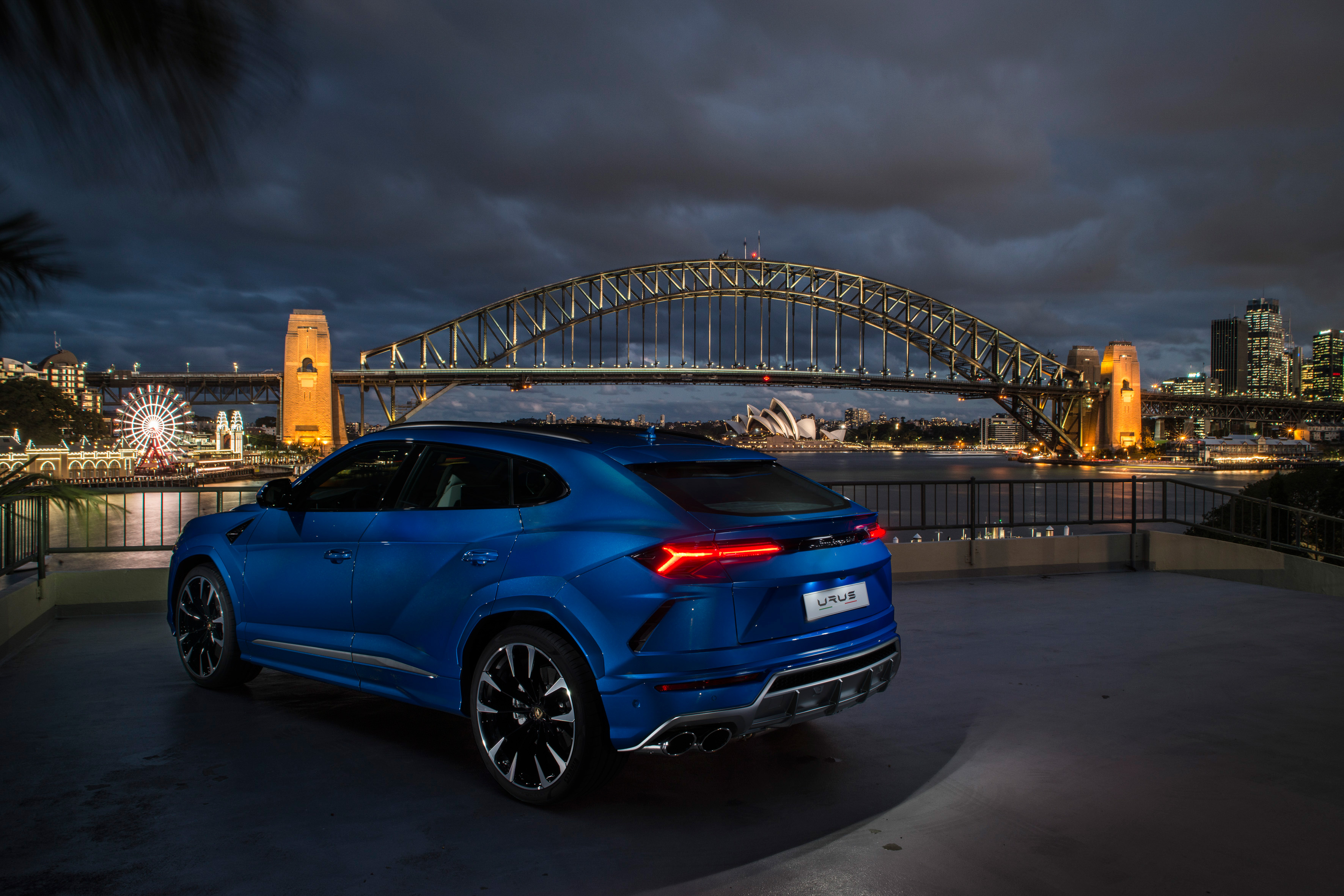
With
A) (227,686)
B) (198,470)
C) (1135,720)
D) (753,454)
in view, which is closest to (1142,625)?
(1135,720)

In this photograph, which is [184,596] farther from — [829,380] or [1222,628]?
[829,380]

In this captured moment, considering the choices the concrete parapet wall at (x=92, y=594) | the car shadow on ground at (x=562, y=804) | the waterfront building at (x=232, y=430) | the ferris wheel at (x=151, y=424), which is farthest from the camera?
the waterfront building at (x=232, y=430)

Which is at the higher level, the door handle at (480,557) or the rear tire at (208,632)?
the door handle at (480,557)

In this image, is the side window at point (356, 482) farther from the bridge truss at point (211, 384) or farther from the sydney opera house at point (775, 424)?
the sydney opera house at point (775, 424)

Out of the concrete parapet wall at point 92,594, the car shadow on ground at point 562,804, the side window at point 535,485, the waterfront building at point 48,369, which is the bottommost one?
the car shadow on ground at point 562,804

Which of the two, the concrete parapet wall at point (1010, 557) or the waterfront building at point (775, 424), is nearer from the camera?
the concrete parapet wall at point (1010, 557)

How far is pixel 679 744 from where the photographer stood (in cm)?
307

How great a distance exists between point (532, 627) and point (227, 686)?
8.87ft

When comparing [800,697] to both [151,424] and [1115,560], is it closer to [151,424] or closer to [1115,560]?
[1115,560]

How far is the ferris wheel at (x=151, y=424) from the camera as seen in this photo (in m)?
55.9

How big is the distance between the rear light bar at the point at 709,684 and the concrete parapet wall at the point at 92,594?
18.6 ft

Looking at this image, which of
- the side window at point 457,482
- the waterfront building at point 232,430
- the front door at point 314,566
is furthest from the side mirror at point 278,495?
the waterfront building at point 232,430

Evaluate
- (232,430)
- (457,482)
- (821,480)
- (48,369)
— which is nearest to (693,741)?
(457,482)

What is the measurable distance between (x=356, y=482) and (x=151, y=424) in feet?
200
